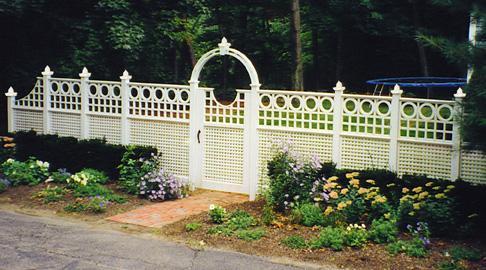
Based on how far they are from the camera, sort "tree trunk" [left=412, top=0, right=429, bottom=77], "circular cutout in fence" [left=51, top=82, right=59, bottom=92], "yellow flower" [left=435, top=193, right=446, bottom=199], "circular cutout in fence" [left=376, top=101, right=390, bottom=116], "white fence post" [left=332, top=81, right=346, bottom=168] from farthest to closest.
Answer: "tree trunk" [left=412, top=0, right=429, bottom=77], "circular cutout in fence" [left=51, top=82, right=59, bottom=92], "white fence post" [left=332, top=81, right=346, bottom=168], "circular cutout in fence" [left=376, top=101, right=390, bottom=116], "yellow flower" [left=435, top=193, right=446, bottom=199]

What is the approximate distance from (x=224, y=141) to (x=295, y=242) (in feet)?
10.9

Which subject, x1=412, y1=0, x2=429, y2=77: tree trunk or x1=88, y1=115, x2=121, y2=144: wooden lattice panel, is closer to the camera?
x1=88, y1=115, x2=121, y2=144: wooden lattice panel

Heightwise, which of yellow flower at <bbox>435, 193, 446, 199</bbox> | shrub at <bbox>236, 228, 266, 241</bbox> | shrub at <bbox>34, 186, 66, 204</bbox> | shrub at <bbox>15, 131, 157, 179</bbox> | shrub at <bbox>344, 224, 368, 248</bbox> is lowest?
shrub at <bbox>236, 228, 266, 241</bbox>

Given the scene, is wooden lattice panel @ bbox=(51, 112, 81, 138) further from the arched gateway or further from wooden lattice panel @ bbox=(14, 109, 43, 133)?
the arched gateway

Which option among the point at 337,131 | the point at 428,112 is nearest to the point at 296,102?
the point at 428,112

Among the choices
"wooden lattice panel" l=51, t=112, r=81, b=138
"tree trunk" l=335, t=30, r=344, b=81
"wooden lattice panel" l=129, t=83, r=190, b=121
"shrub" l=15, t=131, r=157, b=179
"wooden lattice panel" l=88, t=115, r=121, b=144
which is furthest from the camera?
"tree trunk" l=335, t=30, r=344, b=81

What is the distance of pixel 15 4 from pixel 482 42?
33.2 feet

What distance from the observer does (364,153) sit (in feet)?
32.3

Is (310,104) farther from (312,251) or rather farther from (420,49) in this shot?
(312,251)

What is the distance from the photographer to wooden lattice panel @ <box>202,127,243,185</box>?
11133 mm

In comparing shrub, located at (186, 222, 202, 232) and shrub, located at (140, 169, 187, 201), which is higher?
shrub, located at (140, 169, 187, 201)

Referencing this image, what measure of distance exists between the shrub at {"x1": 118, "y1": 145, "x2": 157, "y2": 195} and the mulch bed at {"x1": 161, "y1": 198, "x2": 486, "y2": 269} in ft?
6.58

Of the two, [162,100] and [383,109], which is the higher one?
[162,100]

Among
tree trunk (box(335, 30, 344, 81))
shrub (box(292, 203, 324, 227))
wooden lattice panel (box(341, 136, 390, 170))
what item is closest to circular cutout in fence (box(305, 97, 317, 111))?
wooden lattice panel (box(341, 136, 390, 170))
